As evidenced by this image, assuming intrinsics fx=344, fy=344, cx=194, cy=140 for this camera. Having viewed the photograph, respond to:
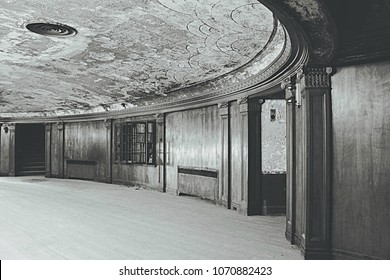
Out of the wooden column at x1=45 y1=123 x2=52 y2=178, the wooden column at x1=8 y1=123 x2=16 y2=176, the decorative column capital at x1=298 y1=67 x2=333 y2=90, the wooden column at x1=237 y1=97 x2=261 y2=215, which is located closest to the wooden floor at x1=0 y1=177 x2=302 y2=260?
the wooden column at x1=237 y1=97 x2=261 y2=215

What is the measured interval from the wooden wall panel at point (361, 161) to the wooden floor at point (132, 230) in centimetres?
81

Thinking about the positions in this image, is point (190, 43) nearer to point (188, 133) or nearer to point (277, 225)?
point (277, 225)

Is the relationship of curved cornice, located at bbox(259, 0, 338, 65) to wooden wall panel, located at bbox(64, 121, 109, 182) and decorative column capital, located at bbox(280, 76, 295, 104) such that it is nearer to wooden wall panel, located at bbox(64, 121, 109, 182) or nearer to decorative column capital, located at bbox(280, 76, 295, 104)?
decorative column capital, located at bbox(280, 76, 295, 104)

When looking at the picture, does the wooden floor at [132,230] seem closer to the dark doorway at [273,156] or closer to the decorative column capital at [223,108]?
the dark doorway at [273,156]

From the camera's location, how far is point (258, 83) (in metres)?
6.17

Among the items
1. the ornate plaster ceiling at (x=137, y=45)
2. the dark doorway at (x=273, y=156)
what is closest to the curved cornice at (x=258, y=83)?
the ornate plaster ceiling at (x=137, y=45)

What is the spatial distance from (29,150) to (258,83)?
553 inches

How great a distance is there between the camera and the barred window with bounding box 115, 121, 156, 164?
1039 cm

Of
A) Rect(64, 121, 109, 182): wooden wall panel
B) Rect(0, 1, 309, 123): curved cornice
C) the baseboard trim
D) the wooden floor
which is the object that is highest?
Rect(0, 1, 309, 123): curved cornice

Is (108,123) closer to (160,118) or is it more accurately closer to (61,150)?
(160,118)

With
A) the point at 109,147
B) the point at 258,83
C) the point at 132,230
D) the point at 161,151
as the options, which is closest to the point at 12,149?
the point at 109,147

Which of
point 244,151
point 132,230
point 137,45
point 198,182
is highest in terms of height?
point 137,45

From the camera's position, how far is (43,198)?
29.5ft

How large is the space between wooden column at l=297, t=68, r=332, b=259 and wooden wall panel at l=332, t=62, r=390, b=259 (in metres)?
0.10
